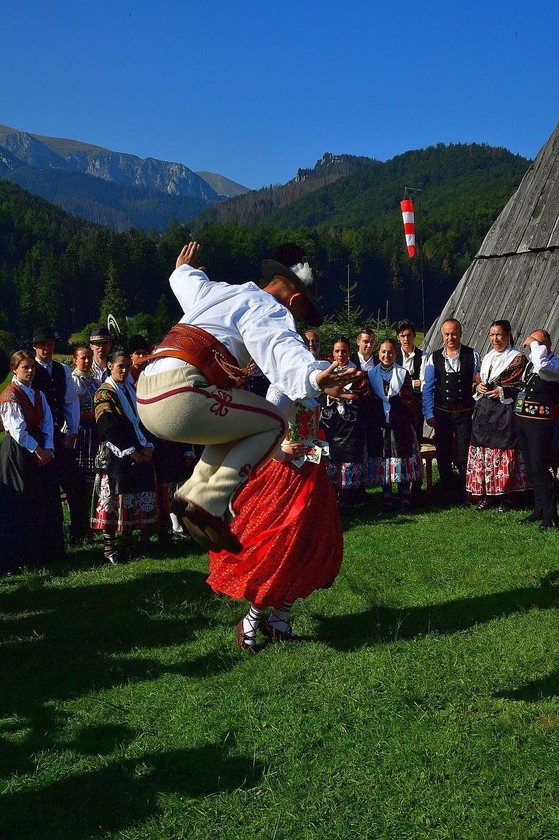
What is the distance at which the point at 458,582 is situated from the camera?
20.4 feet

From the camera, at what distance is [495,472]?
8875mm

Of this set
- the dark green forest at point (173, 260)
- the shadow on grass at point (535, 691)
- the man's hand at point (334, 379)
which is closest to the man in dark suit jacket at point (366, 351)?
the shadow on grass at point (535, 691)

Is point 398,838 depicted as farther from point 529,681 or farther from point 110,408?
point 110,408

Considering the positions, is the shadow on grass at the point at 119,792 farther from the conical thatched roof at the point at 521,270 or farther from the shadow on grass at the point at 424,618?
the conical thatched roof at the point at 521,270

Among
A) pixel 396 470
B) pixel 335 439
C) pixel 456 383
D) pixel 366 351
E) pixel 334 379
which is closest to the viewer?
pixel 334 379

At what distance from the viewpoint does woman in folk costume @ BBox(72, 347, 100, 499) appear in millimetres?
8781

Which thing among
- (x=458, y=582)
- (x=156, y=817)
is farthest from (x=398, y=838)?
(x=458, y=582)

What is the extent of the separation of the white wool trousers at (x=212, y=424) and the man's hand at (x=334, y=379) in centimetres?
40

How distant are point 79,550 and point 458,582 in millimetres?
3911

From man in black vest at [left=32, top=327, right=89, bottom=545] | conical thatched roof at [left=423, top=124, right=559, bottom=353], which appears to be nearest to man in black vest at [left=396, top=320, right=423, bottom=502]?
conical thatched roof at [left=423, top=124, right=559, bottom=353]

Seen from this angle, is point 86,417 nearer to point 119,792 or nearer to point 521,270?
point 119,792

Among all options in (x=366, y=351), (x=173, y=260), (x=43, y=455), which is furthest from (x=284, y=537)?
(x=173, y=260)

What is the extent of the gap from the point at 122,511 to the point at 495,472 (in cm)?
411

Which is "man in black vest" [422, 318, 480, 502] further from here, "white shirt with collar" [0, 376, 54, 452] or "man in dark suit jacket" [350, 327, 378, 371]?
"white shirt with collar" [0, 376, 54, 452]
